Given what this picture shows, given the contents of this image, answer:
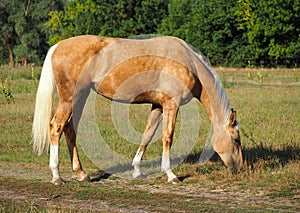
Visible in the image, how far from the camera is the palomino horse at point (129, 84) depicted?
29.2ft

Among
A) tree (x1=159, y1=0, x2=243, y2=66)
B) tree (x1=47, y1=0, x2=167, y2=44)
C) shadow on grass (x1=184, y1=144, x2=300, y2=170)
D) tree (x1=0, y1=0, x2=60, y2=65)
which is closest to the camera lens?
shadow on grass (x1=184, y1=144, x2=300, y2=170)

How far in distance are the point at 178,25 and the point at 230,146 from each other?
52350 mm

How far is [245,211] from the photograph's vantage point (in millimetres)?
6844

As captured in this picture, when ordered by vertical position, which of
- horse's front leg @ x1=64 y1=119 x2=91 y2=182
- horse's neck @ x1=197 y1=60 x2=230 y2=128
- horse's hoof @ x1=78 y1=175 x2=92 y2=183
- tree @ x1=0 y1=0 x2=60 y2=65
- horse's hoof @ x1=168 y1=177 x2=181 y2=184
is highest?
horse's neck @ x1=197 y1=60 x2=230 y2=128

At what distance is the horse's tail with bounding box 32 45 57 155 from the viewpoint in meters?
8.94

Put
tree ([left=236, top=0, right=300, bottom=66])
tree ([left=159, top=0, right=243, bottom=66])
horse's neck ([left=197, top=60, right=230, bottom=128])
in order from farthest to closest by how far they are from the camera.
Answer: tree ([left=159, top=0, right=243, bottom=66]), tree ([left=236, top=0, right=300, bottom=66]), horse's neck ([left=197, top=60, right=230, bottom=128])

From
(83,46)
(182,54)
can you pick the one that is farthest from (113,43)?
(182,54)

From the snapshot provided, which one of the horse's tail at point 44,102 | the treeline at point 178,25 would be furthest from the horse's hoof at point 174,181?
the treeline at point 178,25

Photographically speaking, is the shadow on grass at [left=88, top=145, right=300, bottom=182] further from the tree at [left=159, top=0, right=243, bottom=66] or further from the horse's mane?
the tree at [left=159, top=0, right=243, bottom=66]

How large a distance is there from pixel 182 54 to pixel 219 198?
2.59 meters

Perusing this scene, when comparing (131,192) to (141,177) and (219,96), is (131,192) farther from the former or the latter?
(219,96)

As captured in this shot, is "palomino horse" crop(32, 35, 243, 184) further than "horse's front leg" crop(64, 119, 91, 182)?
No

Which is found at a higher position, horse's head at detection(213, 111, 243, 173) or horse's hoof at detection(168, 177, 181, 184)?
horse's head at detection(213, 111, 243, 173)

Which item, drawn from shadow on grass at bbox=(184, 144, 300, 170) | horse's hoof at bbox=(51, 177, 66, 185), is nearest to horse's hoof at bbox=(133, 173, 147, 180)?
horse's hoof at bbox=(51, 177, 66, 185)
